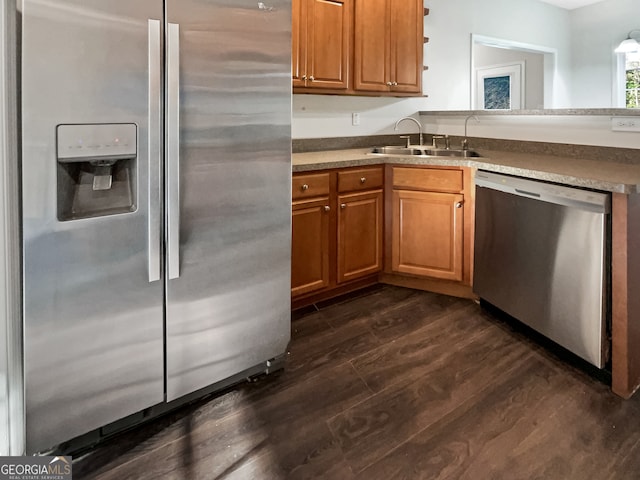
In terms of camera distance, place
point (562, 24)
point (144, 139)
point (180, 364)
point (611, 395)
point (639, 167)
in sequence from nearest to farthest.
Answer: point (144, 139) → point (180, 364) → point (611, 395) → point (639, 167) → point (562, 24)

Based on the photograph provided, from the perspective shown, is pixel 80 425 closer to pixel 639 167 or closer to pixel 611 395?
pixel 611 395

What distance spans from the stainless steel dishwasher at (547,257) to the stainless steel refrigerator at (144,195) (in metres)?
1.21

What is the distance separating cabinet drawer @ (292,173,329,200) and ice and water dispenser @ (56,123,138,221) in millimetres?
1143

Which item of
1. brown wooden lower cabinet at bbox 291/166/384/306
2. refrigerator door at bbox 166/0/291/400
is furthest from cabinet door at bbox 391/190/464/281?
refrigerator door at bbox 166/0/291/400

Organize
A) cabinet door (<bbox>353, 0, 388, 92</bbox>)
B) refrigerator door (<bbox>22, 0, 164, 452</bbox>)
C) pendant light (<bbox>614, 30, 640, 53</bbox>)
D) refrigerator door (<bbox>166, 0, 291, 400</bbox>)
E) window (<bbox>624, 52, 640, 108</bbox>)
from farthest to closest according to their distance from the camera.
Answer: window (<bbox>624, 52, 640, 108</bbox>) → pendant light (<bbox>614, 30, 640, 53</bbox>) → cabinet door (<bbox>353, 0, 388, 92</bbox>) → refrigerator door (<bbox>166, 0, 291, 400</bbox>) → refrigerator door (<bbox>22, 0, 164, 452</bbox>)

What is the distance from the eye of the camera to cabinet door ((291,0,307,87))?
108 inches

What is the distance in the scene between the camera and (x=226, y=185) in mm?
1718

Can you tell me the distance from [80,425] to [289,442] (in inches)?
27.7

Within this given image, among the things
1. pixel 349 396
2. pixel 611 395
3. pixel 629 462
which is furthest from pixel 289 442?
pixel 611 395

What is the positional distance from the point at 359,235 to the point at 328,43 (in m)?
1.25

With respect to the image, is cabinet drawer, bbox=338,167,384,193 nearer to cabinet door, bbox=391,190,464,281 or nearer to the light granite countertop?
the light granite countertop

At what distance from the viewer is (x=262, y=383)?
1990 mm

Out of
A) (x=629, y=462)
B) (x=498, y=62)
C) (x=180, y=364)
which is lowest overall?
(x=629, y=462)

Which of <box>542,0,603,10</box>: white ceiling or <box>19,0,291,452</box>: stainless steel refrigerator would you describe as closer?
<box>19,0,291,452</box>: stainless steel refrigerator
